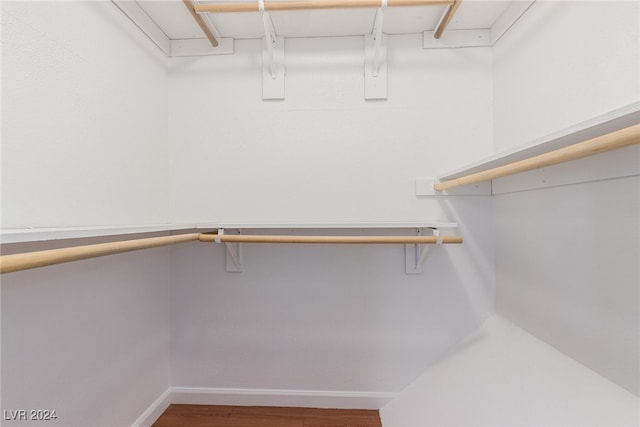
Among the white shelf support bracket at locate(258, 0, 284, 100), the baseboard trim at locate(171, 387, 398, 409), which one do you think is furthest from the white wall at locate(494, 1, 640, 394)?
the white shelf support bracket at locate(258, 0, 284, 100)

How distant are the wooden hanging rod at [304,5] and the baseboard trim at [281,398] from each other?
1.73 meters

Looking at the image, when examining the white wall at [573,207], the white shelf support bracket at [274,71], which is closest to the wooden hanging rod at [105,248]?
the white wall at [573,207]

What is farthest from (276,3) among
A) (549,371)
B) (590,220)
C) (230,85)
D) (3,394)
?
(549,371)

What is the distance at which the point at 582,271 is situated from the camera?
920mm

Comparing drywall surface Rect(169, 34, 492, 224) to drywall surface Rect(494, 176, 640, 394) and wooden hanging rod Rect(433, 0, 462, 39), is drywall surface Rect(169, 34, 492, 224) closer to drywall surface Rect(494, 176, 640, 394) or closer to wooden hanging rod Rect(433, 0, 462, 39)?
wooden hanging rod Rect(433, 0, 462, 39)

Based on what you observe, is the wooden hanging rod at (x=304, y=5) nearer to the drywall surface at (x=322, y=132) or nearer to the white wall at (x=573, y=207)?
the drywall surface at (x=322, y=132)

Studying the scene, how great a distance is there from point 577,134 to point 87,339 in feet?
5.14

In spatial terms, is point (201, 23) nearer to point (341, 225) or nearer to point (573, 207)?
point (341, 225)

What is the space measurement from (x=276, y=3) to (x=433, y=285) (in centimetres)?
143

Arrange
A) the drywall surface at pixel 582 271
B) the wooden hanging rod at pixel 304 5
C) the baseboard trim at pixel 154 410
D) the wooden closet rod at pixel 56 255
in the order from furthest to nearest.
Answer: the baseboard trim at pixel 154 410
the wooden hanging rod at pixel 304 5
the drywall surface at pixel 582 271
the wooden closet rod at pixel 56 255

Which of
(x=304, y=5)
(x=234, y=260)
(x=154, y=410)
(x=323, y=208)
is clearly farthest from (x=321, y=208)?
(x=154, y=410)

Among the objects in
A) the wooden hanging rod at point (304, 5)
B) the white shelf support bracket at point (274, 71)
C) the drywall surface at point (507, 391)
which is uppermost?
the wooden hanging rod at point (304, 5)

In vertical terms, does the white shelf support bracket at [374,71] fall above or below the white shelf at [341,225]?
above

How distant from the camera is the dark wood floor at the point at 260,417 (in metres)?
1.34
